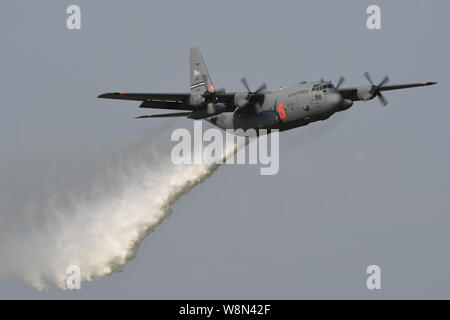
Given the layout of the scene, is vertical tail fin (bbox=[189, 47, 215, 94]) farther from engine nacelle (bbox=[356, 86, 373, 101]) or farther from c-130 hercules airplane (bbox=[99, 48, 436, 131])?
engine nacelle (bbox=[356, 86, 373, 101])

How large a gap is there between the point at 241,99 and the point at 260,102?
3.31ft

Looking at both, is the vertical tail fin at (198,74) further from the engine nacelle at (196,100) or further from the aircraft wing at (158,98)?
the aircraft wing at (158,98)

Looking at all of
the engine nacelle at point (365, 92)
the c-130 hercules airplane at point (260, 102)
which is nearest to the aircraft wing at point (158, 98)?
the c-130 hercules airplane at point (260, 102)

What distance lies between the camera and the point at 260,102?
37.5m

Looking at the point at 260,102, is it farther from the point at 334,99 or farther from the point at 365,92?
the point at 365,92

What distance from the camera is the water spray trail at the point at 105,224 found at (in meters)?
37.7

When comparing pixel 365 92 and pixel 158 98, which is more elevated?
pixel 365 92

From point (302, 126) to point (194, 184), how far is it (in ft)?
20.6

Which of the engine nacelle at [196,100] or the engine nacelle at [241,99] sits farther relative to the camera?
the engine nacelle at [196,100]

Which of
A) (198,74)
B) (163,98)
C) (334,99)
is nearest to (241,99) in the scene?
(163,98)

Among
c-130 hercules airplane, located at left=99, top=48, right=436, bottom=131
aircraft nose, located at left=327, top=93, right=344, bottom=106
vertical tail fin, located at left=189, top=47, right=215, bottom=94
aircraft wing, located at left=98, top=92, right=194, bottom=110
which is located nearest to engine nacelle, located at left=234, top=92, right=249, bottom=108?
c-130 hercules airplane, located at left=99, top=48, right=436, bottom=131

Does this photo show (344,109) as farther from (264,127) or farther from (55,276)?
(55,276)

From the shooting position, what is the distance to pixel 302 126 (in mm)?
37406
